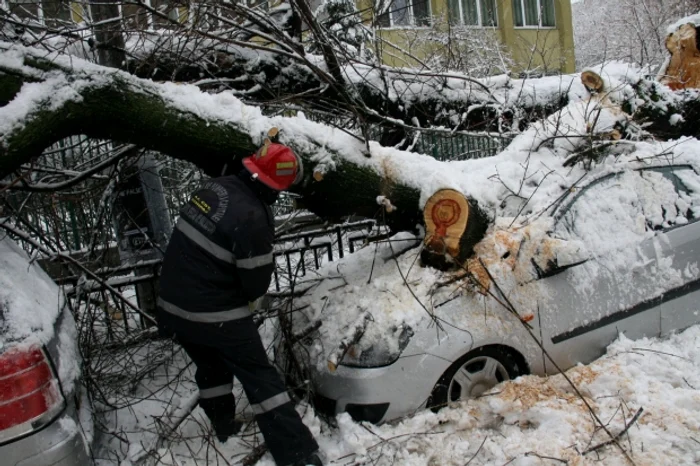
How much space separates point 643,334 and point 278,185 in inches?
110

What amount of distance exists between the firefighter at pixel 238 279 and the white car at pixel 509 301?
0.41 metres

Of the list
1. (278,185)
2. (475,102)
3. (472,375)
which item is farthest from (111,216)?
(475,102)

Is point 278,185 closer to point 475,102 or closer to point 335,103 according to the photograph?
point 335,103

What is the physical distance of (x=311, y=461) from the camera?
2867 mm

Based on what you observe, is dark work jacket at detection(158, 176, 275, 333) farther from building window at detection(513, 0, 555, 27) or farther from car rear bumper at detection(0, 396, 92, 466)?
building window at detection(513, 0, 555, 27)

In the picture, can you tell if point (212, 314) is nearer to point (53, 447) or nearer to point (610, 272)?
point (53, 447)

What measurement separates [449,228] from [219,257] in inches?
61.9

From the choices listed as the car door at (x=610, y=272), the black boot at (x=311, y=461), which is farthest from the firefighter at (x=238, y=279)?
the car door at (x=610, y=272)

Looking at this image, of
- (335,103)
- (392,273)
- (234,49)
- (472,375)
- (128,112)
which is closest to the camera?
(128,112)

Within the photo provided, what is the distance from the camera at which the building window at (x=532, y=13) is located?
18.0 metres

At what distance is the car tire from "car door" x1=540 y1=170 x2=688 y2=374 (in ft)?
1.10

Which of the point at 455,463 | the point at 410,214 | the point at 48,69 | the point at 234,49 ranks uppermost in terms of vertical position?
the point at 234,49

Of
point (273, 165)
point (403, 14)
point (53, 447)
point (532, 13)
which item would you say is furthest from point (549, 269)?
point (532, 13)

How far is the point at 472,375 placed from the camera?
3289mm
